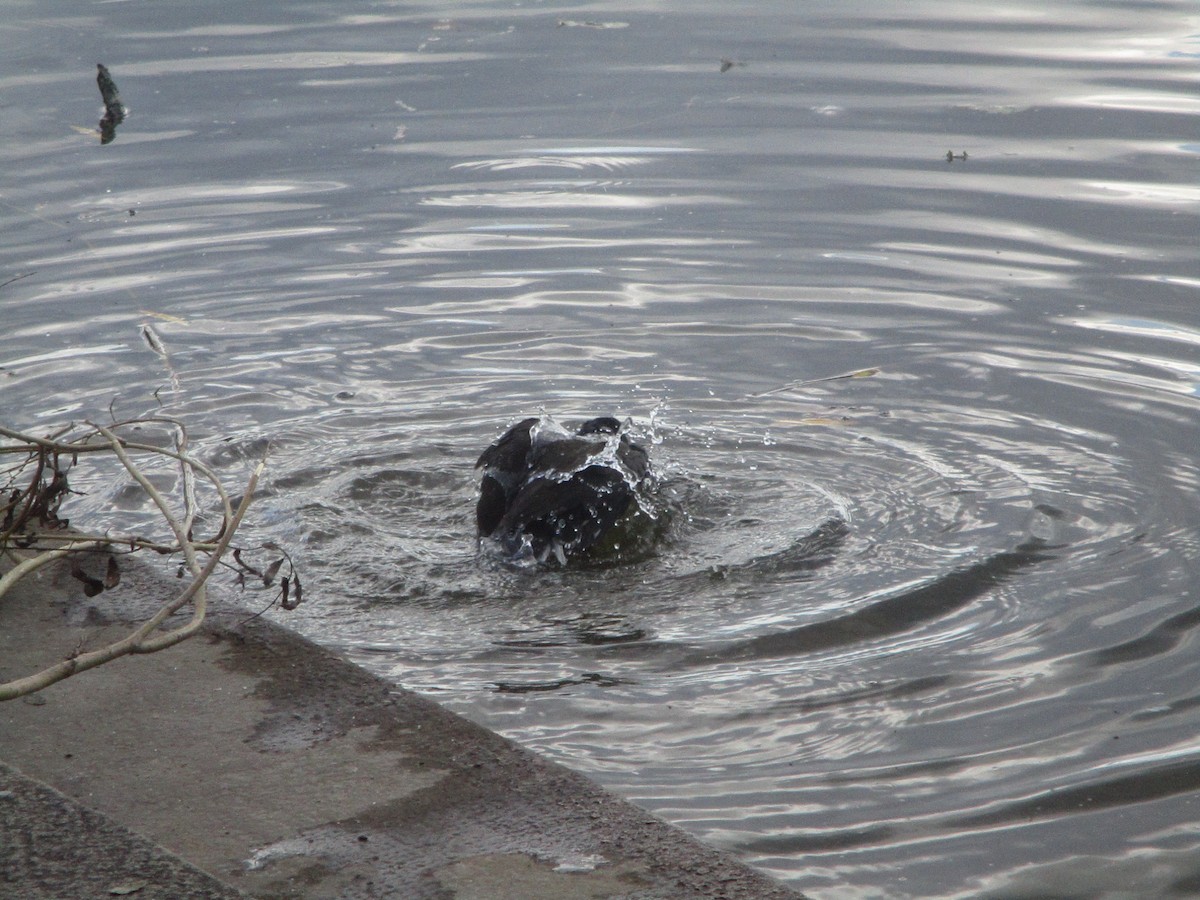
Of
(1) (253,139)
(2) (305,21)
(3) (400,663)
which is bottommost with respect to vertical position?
(3) (400,663)

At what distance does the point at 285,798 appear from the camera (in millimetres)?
3162

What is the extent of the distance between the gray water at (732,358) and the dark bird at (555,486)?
0.15 m

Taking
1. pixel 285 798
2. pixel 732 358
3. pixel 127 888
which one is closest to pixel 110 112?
pixel 732 358

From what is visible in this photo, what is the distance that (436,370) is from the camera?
712cm

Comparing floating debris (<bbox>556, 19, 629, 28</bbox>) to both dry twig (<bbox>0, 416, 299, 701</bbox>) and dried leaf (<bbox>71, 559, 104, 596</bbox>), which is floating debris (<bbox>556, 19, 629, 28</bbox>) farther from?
dried leaf (<bbox>71, 559, 104, 596</bbox>)

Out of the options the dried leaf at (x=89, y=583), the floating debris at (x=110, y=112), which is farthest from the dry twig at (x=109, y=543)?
the floating debris at (x=110, y=112)

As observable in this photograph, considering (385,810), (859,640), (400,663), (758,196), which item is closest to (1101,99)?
(758,196)

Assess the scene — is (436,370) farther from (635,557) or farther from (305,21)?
(305,21)

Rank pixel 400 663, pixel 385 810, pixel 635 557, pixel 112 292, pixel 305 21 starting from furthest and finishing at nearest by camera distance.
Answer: pixel 305 21 < pixel 112 292 < pixel 635 557 < pixel 400 663 < pixel 385 810

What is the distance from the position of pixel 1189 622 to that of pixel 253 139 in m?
8.99

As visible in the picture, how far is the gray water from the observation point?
12.5ft

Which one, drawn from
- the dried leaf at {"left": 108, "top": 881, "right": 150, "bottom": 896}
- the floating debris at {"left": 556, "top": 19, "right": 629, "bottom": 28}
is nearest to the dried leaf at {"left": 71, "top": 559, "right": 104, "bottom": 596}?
the dried leaf at {"left": 108, "top": 881, "right": 150, "bottom": 896}

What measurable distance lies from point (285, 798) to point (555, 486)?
212 centimetres

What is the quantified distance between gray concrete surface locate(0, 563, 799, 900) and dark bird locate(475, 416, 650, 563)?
1254 millimetres
